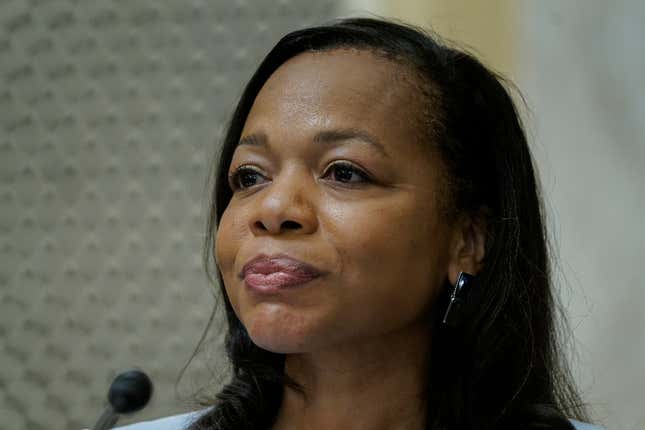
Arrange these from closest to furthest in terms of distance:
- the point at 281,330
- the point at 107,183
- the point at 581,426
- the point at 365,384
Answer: the point at 281,330 → the point at 365,384 → the point at 581,426 → the point at 107,183

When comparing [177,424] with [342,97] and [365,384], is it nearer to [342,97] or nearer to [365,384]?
[365,384]

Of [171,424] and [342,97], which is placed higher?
[342,97]

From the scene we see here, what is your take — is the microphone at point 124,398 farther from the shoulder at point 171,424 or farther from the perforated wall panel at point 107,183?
the perforated wall panel at point 107,183

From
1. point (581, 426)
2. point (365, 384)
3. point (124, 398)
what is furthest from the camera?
point (581, 426)

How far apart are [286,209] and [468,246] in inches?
9.3

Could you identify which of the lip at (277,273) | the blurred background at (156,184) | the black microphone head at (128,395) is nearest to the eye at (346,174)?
the lip at (277,273)

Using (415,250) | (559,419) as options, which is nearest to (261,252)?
(415,250)

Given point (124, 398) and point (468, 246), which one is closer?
point (124, 398)

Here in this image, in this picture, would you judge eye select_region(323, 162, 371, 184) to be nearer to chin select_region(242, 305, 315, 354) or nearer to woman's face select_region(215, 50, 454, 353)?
woman's face select_region(215, 50, 454, 353)

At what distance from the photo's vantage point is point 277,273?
0.88 meters

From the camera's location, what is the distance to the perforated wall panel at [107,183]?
1.46 m

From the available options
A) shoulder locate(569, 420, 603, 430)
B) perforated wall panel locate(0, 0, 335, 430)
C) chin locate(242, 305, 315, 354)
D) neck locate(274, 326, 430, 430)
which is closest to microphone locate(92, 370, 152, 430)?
chin locate(242, 305, 315, 354)

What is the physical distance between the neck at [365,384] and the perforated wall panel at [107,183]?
1.58 feet

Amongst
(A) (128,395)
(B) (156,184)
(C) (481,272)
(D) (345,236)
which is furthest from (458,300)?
(B) (156,184)
